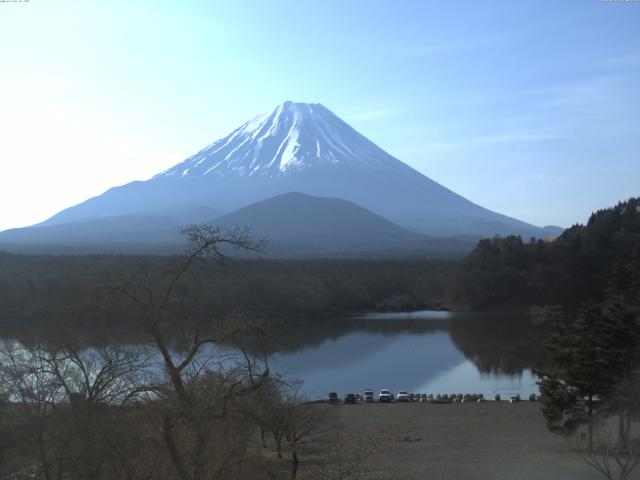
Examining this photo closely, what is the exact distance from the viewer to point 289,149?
94.6 metres

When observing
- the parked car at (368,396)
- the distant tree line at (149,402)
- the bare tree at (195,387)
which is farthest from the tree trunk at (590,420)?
the bare tree at (195,387)

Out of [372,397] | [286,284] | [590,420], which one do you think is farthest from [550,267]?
[590,420]

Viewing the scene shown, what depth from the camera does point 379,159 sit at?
98.8 metres

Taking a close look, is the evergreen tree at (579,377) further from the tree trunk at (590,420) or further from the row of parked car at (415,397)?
the row of parked car at (415,397)

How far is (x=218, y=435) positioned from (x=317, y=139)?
9277 centimetres

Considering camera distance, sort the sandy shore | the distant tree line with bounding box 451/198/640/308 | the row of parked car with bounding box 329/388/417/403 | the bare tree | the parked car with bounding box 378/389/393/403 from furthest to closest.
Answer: the distant tree line with bounding box 451/198/640/308, the parked car with bounding box 378/389/393/403, the row of parked car with bounding box 329/388/417/403, the sandy shore, the bare tree

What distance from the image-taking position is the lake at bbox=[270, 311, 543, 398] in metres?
17.2

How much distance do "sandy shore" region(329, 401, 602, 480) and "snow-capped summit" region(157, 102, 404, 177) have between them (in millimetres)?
81276

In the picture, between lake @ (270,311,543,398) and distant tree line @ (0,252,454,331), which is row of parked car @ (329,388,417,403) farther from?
distant tree line @ (0,252,454,331)

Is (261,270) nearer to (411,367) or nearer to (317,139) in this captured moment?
(411,367)

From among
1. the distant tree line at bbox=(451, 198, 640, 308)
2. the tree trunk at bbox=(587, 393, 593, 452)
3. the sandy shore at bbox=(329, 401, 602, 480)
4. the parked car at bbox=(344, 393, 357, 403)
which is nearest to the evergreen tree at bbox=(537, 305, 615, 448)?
the tree trunk at bbox=(587, 393, 593, 452)

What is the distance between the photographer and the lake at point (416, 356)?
1716 cm

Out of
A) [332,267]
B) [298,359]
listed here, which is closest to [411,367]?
[298,359]

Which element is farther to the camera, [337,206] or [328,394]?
[337,206]
